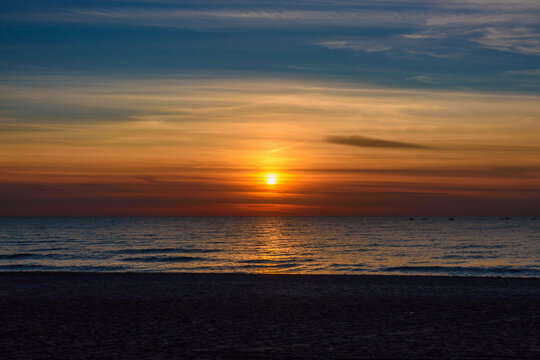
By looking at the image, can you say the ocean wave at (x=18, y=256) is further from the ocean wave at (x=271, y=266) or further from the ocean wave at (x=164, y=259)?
the ocean wave at (x=271, y=266)

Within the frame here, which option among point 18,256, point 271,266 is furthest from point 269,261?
point 18,256

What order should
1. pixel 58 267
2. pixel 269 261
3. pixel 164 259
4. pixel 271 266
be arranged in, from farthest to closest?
pixel 164 259 → pixel 269 261 → pixel 271 266 → pixel 58 267

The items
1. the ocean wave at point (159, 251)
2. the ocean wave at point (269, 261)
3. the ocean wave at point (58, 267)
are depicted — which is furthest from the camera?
the ocean wave at point (159, 251)

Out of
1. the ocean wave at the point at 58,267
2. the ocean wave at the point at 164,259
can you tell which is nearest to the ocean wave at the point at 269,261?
the ocean wave at the point at 164,259

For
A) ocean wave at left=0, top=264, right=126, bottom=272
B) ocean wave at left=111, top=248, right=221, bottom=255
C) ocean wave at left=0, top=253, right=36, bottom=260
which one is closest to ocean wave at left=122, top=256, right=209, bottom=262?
ocean wave at left=111, top=248, right=221, bottom=255

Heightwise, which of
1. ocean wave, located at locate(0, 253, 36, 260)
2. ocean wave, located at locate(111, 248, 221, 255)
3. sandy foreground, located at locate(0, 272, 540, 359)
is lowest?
ocean wave, located at locate(111, 248, 221, 255)

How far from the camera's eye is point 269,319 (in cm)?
1752

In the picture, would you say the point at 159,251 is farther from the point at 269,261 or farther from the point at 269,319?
the point at 269,319

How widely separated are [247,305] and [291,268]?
26071 millimetres

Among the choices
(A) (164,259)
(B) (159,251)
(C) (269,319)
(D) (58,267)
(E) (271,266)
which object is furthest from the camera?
(B) (159,251)

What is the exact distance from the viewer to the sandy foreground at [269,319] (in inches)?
513

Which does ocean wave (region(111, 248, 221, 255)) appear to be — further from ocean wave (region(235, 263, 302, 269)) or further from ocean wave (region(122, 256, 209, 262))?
ocean wave (region(235, 263, 302, 269))

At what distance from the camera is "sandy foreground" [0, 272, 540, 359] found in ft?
42.8

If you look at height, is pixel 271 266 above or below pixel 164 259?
below
